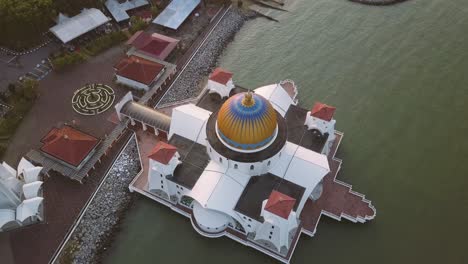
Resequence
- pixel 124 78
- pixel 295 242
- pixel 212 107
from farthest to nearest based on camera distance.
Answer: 1. pixel 124 78
2. pixel 212 107
3. pixel 295 242

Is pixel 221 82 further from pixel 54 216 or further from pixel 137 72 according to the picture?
pixel 54 216

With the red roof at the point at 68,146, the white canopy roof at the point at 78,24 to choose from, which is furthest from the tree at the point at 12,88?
the red roof at the point at 68,146

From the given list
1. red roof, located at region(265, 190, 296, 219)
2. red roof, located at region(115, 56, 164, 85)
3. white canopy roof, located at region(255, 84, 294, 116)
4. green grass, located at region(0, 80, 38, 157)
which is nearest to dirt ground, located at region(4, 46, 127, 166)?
green grass, located at region(0, 80, 38, 157)

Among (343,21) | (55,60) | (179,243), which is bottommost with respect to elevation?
(179,243)

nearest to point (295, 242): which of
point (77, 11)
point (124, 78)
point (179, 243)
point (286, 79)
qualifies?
point (179, 243)

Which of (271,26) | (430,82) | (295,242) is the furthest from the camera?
→ (271,26)

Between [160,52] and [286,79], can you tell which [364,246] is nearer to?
[286,79]

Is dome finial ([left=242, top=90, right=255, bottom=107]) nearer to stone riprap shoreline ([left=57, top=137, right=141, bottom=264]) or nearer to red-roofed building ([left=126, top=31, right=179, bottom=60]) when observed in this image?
stone riprap shoreline ([left=57, top=137, right=141, bottom=264])
